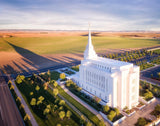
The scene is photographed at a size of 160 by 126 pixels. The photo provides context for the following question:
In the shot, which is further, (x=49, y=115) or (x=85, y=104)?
(x=85, y=104)

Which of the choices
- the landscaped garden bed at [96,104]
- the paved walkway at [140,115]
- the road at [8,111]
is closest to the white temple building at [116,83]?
the landscaped garden bed at [96,104]

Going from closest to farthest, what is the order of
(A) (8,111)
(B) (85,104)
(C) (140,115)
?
(C) (140,115) < (A) (8,111) < (B) (85,104)

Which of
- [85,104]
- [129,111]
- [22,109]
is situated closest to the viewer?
[129,111]

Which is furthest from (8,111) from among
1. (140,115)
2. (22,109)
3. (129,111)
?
(140,115)

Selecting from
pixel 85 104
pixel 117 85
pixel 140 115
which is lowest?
pixel 140 115

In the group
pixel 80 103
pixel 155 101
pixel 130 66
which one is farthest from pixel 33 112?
pixel 155 101

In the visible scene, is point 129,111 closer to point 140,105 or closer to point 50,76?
point 140,105

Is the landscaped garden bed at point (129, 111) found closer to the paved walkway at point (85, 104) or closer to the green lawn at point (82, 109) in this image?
the paved walkway at point (85, 104)

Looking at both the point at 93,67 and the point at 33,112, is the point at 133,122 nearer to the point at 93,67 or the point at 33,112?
the point at 93,67
